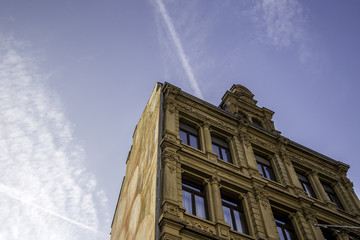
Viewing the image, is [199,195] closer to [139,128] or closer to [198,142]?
[198,142]

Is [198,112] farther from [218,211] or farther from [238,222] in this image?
[218,211]

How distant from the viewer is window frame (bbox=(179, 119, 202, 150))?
2139 cm

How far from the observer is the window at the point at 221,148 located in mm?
22156

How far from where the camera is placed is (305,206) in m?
20.7

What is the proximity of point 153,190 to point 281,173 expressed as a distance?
32.5 feet

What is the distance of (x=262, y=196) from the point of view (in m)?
19.5

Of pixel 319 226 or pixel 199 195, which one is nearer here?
pixel 199 195

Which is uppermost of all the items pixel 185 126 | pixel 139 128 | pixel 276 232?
pixel 139 128

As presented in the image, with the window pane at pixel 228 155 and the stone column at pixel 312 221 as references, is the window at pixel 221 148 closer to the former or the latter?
the window pane at pixel 228 155

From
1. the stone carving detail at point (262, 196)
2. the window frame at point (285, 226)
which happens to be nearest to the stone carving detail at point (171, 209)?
the stone carving detail at point (262, 196)

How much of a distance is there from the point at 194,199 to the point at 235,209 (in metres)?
2.51

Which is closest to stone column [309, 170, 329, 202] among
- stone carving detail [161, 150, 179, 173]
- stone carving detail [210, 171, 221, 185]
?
stone carving detail [210, 171, 221, 185]

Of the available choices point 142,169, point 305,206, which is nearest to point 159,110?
point 142,169

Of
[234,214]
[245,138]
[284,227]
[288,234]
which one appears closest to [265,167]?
[245,138]
